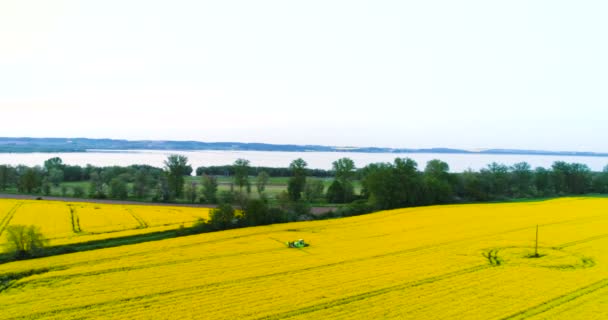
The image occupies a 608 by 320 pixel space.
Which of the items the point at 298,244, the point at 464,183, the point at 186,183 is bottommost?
the point at 298,244

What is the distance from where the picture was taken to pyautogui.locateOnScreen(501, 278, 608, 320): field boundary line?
846 inches

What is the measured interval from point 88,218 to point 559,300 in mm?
46229

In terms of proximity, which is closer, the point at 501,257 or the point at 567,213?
the point at 501,257

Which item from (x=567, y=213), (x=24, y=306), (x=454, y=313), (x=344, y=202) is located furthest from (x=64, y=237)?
(x=567, y=213)

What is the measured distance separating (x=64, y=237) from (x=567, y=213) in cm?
5561

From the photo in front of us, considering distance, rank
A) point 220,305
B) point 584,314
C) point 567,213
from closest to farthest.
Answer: point 584,314 < point 220,305 < point 567,213

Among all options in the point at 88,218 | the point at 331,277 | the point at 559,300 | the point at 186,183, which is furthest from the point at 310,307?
the point at 186,183

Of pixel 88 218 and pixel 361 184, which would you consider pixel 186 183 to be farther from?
pixel 88 218

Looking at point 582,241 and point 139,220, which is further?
point 139,220

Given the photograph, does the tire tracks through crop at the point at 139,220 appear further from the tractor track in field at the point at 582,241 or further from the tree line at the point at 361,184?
the tractor track in field at the point at 582,241

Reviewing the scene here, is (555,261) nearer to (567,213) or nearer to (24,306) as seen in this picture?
(567,213)

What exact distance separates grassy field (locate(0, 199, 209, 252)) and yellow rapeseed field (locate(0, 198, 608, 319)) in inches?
303

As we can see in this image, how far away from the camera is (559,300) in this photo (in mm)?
23609

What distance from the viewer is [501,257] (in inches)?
1305
